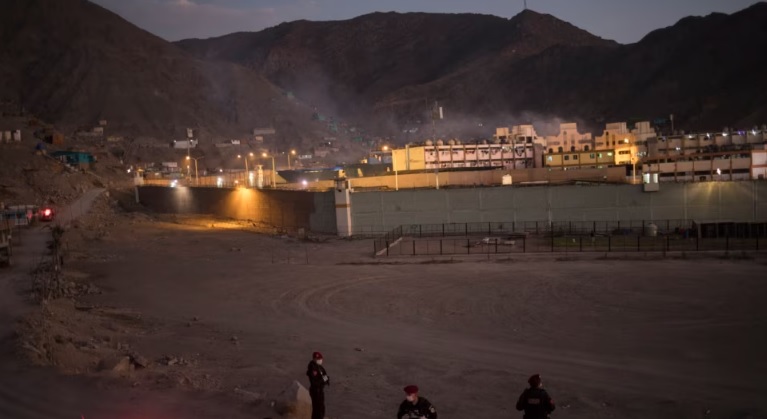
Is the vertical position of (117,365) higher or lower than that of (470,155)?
lower

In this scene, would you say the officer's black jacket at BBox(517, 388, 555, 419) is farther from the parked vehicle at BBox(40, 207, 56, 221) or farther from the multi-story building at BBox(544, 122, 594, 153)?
the multi-story building at BBox(544, 122, 594, 153)

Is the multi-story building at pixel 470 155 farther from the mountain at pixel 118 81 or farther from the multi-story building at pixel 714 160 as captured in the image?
the mountain at pixel 118 81

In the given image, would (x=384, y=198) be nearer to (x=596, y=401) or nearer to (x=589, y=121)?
(x=596, y=401)

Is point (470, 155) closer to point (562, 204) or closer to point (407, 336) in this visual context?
point (562, 204)

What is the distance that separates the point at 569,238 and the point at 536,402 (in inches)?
1332

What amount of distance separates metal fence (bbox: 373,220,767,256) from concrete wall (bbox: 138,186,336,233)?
6791 millimetres

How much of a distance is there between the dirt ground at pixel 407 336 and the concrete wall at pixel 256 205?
14.3m

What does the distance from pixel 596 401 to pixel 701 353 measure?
5252mm

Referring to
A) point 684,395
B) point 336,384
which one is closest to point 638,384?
point 684,395

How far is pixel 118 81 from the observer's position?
146 meters

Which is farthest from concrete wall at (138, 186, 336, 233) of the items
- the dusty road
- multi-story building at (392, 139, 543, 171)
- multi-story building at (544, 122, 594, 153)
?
multi-story building at (544, 122, 594, 153)

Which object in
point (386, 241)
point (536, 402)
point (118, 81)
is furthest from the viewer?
point (118, 81)

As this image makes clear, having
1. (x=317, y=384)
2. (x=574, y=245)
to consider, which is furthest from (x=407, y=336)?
(x=574, y=245)

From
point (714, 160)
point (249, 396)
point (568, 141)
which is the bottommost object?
point (249, 396)
